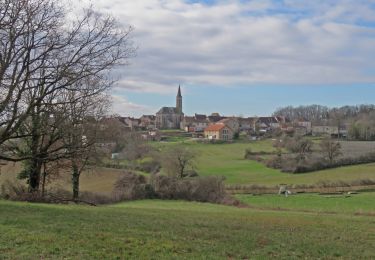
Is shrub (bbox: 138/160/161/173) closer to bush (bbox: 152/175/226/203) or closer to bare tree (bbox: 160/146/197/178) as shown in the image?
bare tree (bbox: 160/146/197/178)

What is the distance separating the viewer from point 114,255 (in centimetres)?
908

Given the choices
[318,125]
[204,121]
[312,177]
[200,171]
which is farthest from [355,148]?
[204,121]

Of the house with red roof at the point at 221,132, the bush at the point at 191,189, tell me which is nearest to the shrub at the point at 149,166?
the bush at the point at 191,189

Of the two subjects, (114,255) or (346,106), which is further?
(346,106)

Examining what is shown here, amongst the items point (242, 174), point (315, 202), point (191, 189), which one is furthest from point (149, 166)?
point (315, 202)

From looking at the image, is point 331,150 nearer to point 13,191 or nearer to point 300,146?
point 300,146

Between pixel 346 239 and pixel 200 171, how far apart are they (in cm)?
5719

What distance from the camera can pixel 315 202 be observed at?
1794 inches

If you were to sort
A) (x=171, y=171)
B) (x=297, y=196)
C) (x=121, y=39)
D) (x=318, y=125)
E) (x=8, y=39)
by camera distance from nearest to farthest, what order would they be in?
(x=8, y=39) < (x=121, y=39) < (x=297, y=196) < (x=171, y=171) < (x=318, y=125)

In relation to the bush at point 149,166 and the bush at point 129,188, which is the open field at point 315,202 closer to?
the bush at point 129,188

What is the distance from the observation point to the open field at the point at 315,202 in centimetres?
4095

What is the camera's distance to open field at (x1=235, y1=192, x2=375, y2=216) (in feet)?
134

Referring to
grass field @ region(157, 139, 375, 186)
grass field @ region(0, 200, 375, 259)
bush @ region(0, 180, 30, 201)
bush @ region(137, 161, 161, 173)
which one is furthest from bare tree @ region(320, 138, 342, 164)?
grass field @ region(0, 200, 375, 259)

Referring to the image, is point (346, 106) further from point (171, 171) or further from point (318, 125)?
point (171, 171)
